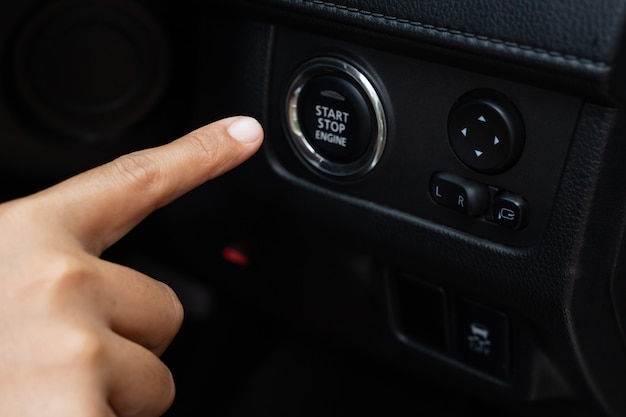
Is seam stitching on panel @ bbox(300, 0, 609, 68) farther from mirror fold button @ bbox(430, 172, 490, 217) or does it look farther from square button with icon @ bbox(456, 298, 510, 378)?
square button with icon @ bbox(456, 298, 510, 378)

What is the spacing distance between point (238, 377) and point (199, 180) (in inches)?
22.0

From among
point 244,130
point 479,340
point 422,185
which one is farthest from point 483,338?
point 244,130

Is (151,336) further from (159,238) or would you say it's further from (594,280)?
(159,238)

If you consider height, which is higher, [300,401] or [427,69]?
[427,69]

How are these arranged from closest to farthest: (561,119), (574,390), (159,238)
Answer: (561,119) → (574,390) → (159,238)

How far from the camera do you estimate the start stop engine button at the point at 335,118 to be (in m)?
0.76

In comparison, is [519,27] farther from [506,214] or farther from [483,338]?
[483,338]

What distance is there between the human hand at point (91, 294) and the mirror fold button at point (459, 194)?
0.51 feet

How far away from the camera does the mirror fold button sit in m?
0.71

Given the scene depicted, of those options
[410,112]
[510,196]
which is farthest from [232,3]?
[510,196]

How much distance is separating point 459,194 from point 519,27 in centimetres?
15

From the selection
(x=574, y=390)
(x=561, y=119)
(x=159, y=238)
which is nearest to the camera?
(x=561, y=119)

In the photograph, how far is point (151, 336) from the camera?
0.66 meters

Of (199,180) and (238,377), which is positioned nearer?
(199,180)
